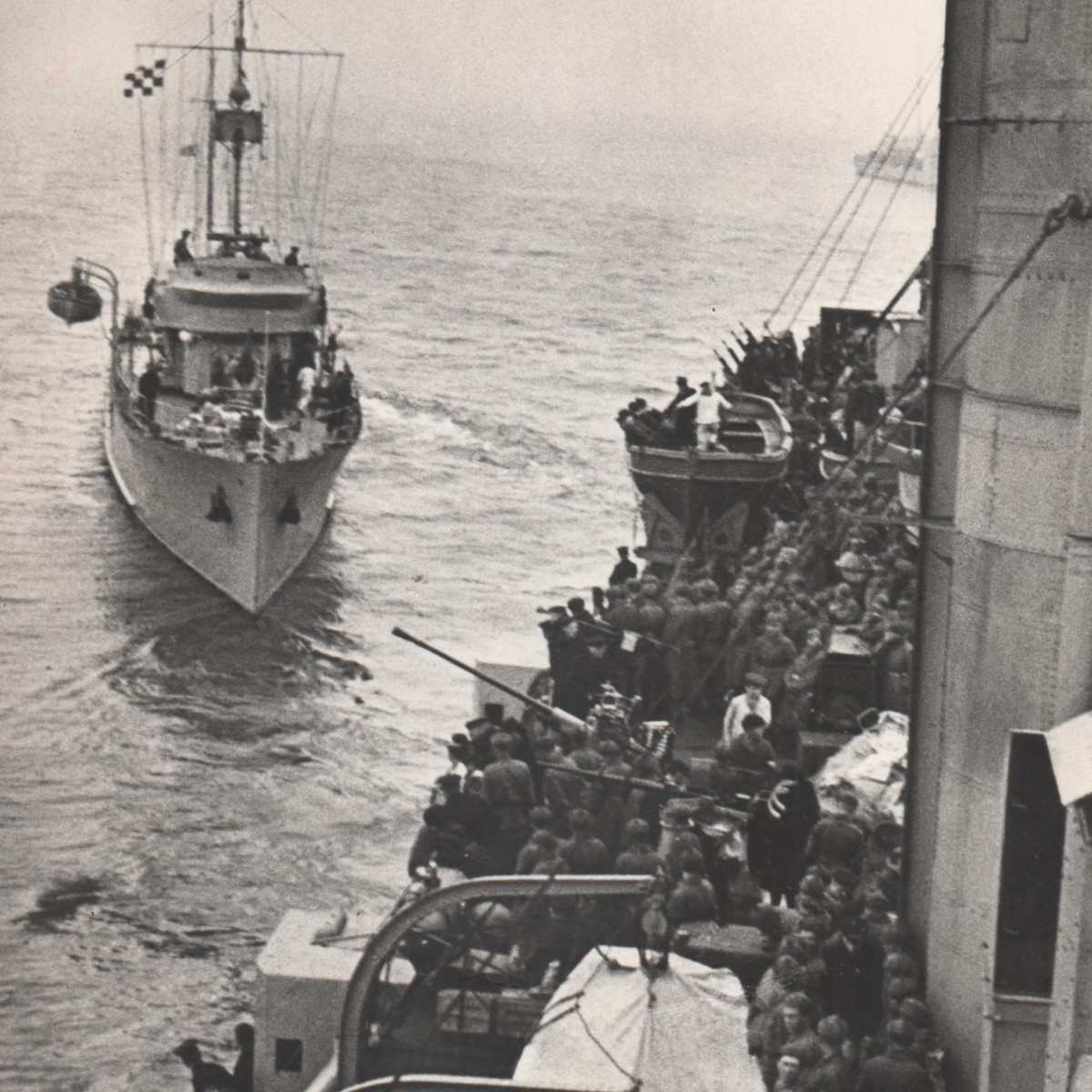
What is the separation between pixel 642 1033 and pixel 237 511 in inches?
898

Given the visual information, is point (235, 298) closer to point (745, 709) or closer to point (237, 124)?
point (237, 124)

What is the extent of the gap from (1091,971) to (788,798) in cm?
625

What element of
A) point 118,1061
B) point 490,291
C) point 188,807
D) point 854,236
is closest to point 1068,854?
point 118,1061

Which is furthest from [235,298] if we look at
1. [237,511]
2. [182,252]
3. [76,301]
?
[76,301]

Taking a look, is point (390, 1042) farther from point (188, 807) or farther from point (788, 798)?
point (188, 807)

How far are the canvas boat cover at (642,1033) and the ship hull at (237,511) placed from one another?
2158 centimetres

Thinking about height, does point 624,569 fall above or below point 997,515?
below

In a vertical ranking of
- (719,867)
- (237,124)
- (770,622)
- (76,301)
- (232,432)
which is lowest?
(719,867)

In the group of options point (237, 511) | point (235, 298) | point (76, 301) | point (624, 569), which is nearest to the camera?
point (624, 569)

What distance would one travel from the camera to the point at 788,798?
48.1 ft

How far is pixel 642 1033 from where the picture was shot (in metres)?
10.8

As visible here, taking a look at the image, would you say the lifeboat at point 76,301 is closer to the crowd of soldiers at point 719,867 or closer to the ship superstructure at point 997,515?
the crowd of soldiers at point 719,867

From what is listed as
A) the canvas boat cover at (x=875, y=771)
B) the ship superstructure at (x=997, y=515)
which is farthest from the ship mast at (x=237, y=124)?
the ship superstructure at (x=997, y=515)

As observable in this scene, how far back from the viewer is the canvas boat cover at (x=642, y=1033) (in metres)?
10.5
